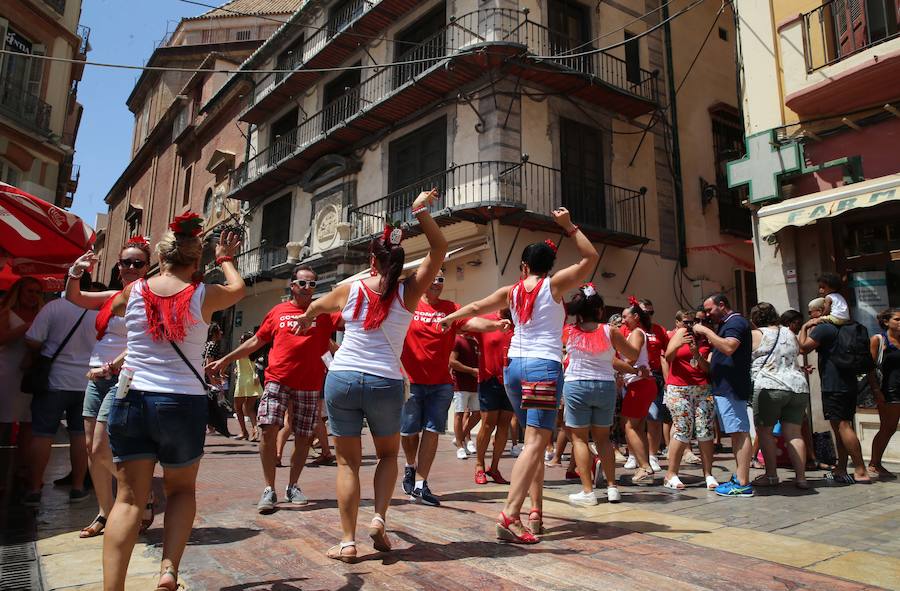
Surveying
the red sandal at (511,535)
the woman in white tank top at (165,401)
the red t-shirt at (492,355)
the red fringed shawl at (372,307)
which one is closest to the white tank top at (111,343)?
the woman in white tank top at (165,401)

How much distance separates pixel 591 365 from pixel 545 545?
172 centimetres

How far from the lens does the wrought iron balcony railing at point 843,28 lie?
8273 millimetres

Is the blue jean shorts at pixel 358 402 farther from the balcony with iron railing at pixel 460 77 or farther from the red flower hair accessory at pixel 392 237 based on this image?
the balcony with iron railing at pixel 460 77

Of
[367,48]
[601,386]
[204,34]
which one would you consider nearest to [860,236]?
[601,386]

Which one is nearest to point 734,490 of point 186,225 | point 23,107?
point 186,225

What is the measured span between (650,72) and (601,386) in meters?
12.3

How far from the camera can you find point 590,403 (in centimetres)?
488

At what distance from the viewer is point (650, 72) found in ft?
48.7

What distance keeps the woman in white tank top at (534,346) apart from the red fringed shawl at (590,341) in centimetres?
107

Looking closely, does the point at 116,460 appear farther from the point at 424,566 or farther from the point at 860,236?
the point at 860,236

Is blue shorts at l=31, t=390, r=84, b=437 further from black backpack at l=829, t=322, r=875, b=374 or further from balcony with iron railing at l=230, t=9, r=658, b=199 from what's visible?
balcony with iron railing at l=230, t=9, r=658, b=199

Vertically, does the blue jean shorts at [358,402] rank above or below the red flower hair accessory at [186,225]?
below

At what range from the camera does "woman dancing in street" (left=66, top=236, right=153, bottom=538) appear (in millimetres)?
3553

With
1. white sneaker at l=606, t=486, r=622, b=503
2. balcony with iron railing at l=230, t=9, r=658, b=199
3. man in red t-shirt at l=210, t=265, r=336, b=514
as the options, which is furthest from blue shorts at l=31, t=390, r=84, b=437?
balcony with iron railing at l=230, t=9, r=658, b=199
